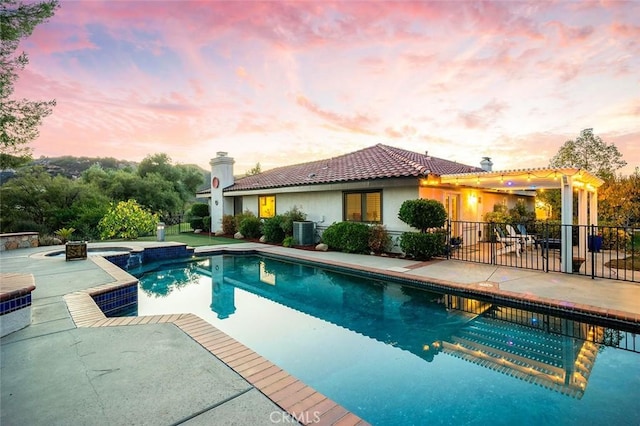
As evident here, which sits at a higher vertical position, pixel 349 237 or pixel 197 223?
pixel 197 223

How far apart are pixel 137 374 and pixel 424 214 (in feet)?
31.2

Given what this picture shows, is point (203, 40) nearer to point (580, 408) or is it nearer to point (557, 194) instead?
point (580, 408)

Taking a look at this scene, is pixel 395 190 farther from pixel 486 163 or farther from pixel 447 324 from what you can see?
pixel 486 163

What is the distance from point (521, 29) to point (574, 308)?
28.9 feet

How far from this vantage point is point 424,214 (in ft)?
35.0

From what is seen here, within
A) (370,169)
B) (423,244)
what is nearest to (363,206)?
(370,169)

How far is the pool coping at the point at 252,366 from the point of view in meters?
2.60

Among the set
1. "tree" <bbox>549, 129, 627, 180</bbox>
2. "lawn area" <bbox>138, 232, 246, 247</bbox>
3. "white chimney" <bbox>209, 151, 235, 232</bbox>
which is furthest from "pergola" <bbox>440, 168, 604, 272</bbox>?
"white chimney" <bbox>209, 151, 235, 232</bbox>

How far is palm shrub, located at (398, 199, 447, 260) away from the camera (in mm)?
10680

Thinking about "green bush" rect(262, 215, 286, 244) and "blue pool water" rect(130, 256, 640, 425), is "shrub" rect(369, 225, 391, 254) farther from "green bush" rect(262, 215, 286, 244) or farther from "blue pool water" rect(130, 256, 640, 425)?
"green bush" rect(262, 215, 286, 244)

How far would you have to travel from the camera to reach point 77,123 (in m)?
14.5

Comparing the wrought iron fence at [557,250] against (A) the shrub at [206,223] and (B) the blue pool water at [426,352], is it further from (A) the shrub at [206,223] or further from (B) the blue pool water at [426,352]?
(A) the shrub at [206,223]
